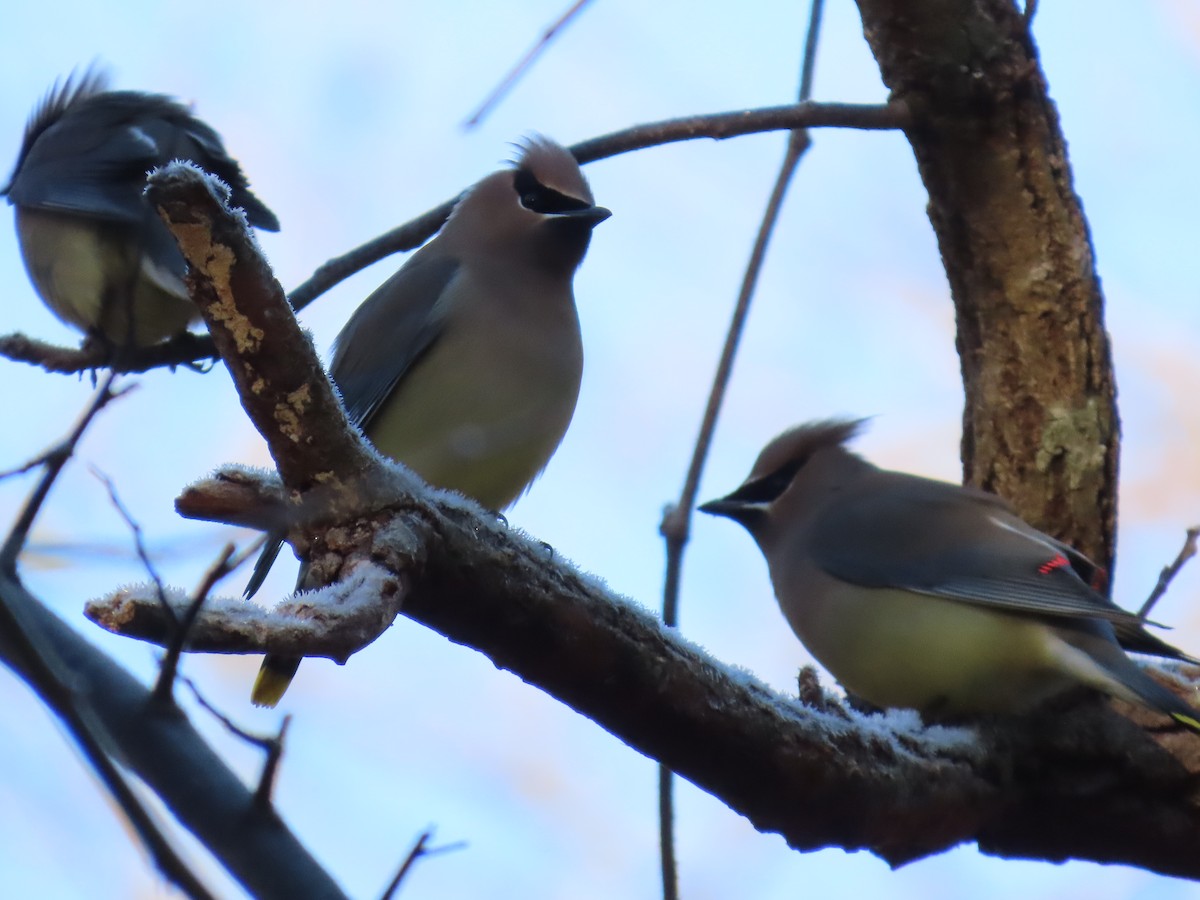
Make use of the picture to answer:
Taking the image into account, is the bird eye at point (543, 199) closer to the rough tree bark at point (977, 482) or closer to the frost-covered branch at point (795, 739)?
the rough tree bark at point (977, 482)

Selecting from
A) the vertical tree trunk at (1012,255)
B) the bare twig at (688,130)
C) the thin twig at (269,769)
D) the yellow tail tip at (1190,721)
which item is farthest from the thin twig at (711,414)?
the thin twig at (269,769)

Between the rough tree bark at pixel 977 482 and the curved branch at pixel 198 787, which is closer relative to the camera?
the curved branch at pixel 198 787

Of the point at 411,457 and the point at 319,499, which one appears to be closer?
the point at 319,499

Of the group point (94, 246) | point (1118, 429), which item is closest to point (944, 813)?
point (1118, 429)

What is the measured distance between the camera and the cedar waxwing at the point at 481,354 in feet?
11.9

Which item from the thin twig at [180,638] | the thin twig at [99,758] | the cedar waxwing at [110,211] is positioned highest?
the cedar waxwing at [110,211]

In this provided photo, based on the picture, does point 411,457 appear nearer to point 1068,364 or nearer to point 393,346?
point 393,346

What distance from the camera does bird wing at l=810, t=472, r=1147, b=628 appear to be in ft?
11.3

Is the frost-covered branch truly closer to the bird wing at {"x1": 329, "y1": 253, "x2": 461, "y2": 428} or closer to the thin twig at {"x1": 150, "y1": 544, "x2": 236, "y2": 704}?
the thin twig at {"x1": 150, "y1": 544, "x2": 236, "y2": 704}

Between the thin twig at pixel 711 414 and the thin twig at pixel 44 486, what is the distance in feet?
4.34

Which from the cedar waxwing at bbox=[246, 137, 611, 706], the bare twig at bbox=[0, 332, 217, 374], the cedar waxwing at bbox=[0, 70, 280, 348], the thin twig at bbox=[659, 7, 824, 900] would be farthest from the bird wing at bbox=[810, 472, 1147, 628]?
A: the cedar waxwing at bbox=[0, 70, 280, 348]

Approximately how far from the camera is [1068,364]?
12.4ft

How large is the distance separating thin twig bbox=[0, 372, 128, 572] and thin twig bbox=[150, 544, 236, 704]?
0.59ft

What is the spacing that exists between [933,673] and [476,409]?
1174 mm
